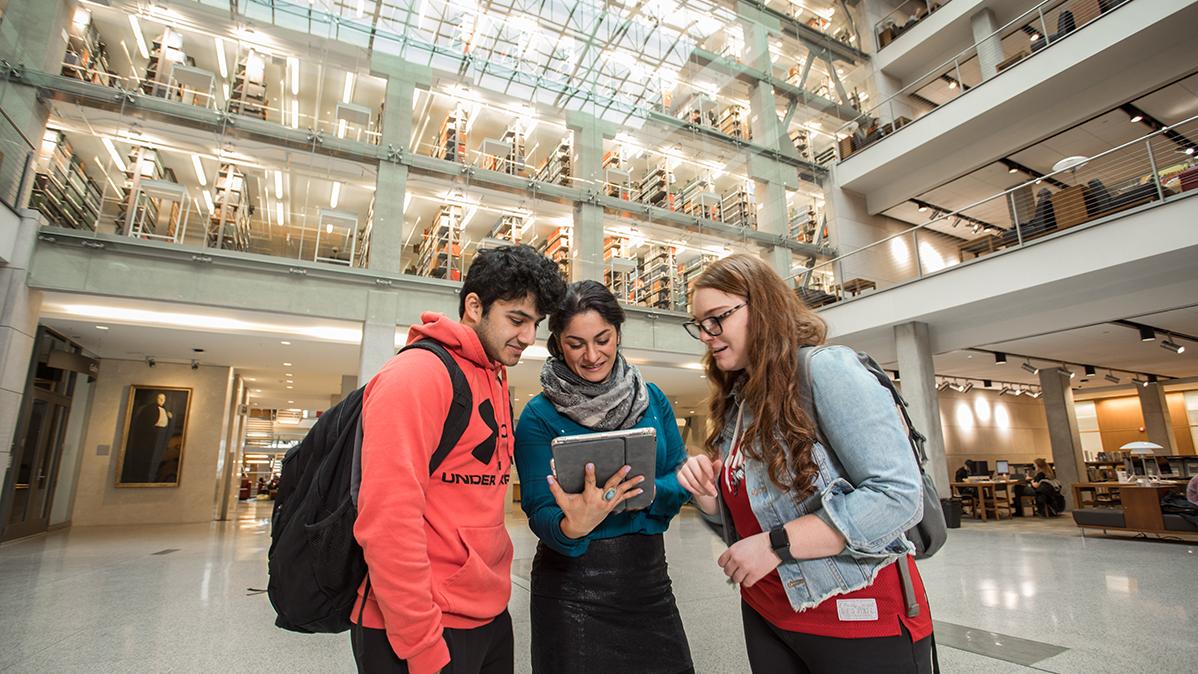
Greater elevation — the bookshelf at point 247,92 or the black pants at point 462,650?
the bookshelf at point 247,92

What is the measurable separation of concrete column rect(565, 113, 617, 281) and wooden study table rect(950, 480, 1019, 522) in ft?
28.8

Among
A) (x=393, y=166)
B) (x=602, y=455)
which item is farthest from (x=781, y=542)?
(x=393, y=166)

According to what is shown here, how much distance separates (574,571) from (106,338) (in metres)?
12.0

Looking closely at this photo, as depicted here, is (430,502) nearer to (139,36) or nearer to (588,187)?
(588,187)

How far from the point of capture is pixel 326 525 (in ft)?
3.50

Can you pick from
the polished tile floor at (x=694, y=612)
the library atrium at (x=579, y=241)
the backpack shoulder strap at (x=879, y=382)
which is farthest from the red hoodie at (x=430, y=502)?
the library atrium at (x=579, y=241)

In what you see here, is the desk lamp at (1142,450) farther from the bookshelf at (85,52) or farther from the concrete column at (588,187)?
Answer: the bookshelf at (85,52)

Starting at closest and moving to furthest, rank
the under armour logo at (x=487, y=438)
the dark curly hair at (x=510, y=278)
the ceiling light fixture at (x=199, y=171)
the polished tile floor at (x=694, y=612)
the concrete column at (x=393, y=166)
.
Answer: the under armour logo at (x=487, y=438), the dark curly hair at (x=510, y=278), the polished tile floor at (x=694, y=612), the concrete column at (x=393, y=166), the ceiling light fixture at (x=199, y=171)

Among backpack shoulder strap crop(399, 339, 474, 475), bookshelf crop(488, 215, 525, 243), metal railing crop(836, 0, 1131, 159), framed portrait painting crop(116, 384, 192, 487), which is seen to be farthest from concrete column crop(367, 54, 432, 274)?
metal railing crop(836, 0, 1131, 159)

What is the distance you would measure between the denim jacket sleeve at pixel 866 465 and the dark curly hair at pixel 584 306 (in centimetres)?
67

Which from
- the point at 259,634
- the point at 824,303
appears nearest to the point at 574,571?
the point at 259,634

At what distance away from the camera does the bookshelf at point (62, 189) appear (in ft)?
26.0

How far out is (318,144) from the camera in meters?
9.85

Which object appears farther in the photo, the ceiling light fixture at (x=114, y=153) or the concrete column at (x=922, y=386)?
the concrete column at (x=922, y=386)
